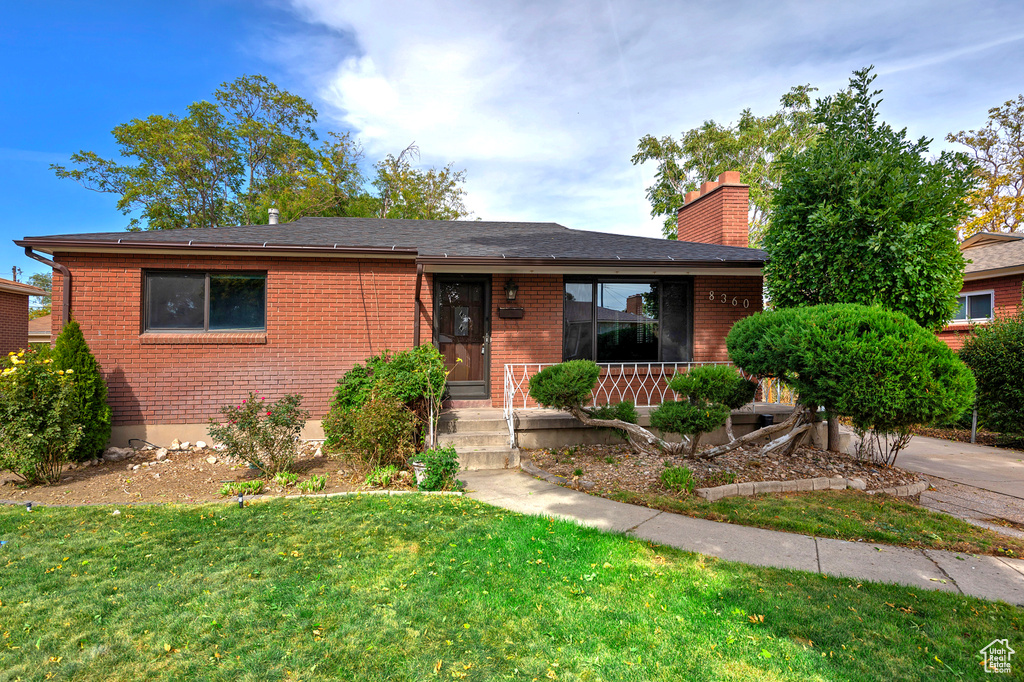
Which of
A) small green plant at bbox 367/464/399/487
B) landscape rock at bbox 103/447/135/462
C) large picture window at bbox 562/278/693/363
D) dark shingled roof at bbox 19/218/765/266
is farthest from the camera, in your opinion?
large picture window at bbox 562/278/693/363

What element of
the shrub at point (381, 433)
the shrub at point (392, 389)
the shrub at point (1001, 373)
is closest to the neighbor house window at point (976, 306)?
the shrub at point (1001, 373)

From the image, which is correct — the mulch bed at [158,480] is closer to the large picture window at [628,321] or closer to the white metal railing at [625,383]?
the white metal railing at [625,383]

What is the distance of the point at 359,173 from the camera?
904 inches

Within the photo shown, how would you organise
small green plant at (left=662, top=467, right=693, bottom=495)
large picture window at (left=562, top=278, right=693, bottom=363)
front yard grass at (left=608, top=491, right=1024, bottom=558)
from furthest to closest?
large picture window at (left=562, top=278, right=693, bottom=363) → small green plant at (left=662, top=467, right=693, bottom=495) → front yard grass at (left=608, top=491, right=1024, bottom=558)

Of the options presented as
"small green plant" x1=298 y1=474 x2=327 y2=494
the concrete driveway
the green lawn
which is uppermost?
the green lawn

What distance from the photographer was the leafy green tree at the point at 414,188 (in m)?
23.5

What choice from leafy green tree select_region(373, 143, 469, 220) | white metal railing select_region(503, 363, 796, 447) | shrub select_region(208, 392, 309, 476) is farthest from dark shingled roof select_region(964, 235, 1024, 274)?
leafy green tree select_region(373, 143, 469, 220)

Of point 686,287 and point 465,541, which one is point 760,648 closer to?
point 465,541

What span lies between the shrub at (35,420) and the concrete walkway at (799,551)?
5.18 m

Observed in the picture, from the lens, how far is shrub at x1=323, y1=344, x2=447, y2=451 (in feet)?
19.7

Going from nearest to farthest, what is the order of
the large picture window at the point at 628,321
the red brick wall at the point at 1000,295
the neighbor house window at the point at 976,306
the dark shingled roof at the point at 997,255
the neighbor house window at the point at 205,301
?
the neighbor house window at the point at 205,301 < the large picture window at the point at 628,321 < the red brick wall at the point at 1000,295 < the dark shingled roof at the point at 997,255 < the neighbor house window at the point at 976,306

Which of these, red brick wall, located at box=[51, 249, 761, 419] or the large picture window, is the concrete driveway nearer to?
the large picture window

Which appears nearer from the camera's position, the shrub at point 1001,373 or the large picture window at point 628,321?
the shrub at point 1001,373

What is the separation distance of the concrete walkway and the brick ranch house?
3.95 meters
